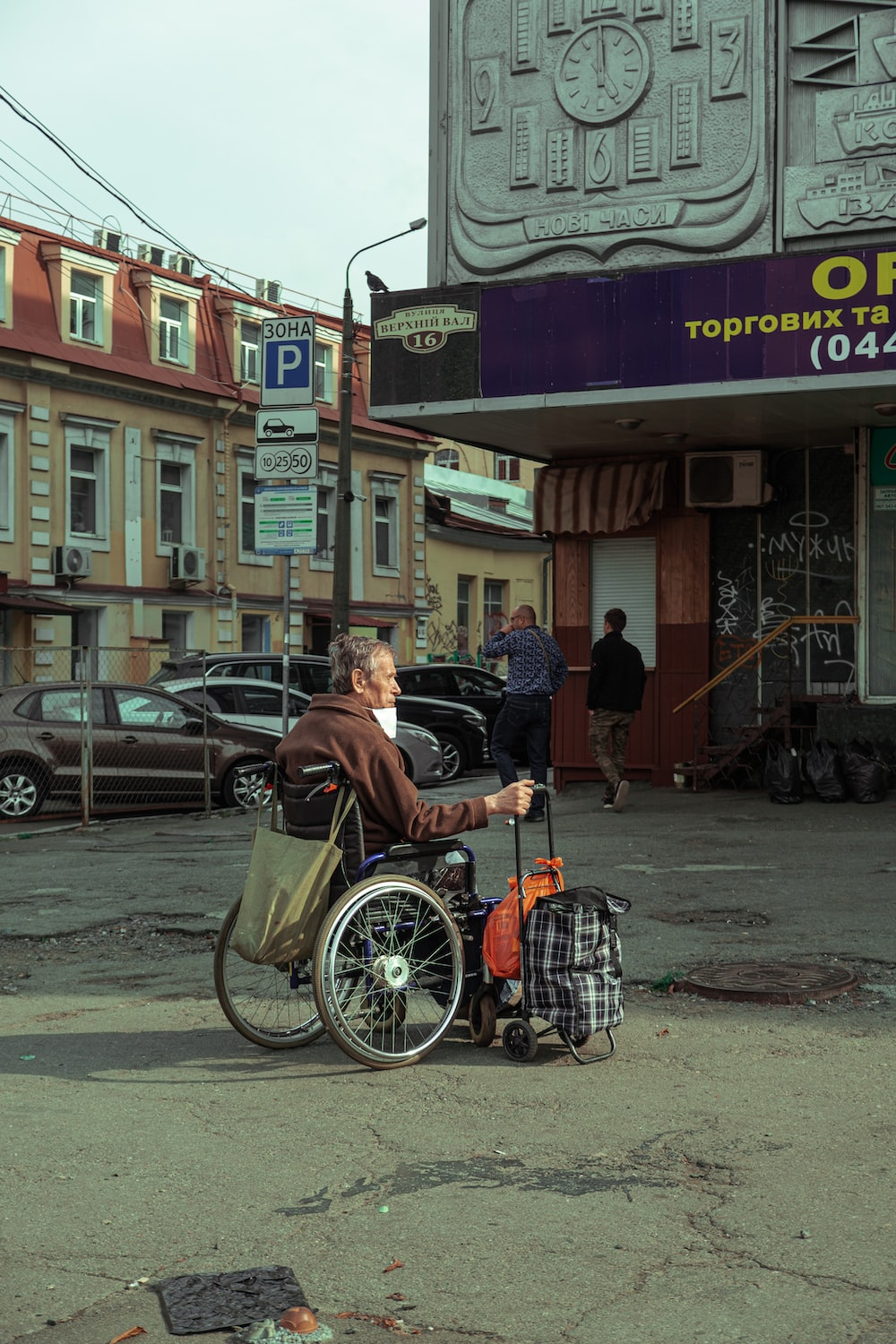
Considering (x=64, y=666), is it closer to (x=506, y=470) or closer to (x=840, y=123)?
(x=840, y=123)

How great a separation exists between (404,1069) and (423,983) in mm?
323

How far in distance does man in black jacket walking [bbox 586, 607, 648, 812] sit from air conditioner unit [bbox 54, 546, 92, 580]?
18.0m

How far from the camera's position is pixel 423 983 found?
5.68m

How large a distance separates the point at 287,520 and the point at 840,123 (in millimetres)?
5906

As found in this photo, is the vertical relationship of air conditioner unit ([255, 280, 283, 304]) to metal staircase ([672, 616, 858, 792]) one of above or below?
above

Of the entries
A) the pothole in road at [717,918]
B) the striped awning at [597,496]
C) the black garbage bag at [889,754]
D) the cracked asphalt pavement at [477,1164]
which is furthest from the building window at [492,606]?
the cracked asphalt pavement at [477,1164]

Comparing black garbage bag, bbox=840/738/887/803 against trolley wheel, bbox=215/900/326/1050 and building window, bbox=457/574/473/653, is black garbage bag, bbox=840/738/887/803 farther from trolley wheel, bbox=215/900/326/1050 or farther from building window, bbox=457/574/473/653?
building window, bbox=457/574/473/653

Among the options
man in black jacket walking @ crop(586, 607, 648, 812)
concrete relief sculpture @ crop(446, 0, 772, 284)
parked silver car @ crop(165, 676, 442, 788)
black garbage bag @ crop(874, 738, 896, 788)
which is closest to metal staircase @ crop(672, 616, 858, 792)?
black garbage bag @ crop(874, 738, 896, 788)

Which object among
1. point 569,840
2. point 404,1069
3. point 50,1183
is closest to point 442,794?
point 569,840

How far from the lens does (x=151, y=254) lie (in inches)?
1399

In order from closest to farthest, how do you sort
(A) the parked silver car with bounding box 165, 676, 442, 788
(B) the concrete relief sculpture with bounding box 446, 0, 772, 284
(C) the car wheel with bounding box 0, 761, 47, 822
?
(B) the concrete relief sculpture with bounding box 446, 0, 772, 284
(C) the car wheel with bounding box 0, 761, 47, 822
(A) the parked silver car with bounding box 165, 676, 442, 788

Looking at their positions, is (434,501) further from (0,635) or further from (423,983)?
(423,983)

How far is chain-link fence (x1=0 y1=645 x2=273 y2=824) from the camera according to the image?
49.1 ft

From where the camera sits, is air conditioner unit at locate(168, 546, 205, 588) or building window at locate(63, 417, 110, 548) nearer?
building window at locate(63, 417, 110, 548)
